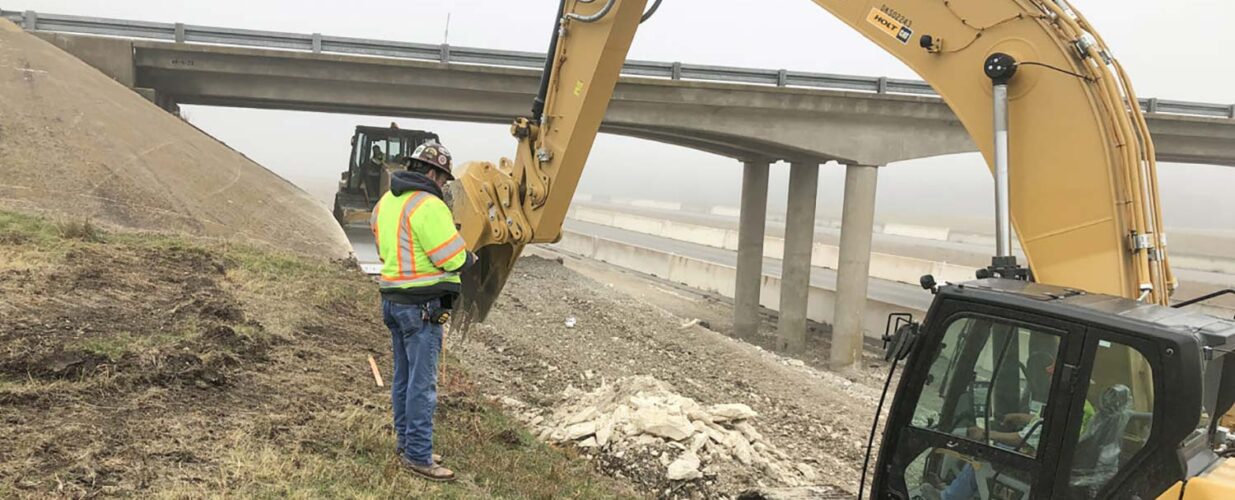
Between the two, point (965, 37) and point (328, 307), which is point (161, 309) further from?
point (965, 37)

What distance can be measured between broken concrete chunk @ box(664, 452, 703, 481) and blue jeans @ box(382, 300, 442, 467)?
1.91 metres

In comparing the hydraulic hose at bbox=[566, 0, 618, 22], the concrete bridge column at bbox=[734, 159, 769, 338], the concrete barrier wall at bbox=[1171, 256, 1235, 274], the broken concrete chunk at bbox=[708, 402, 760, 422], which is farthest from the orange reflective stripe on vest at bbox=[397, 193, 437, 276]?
the concrete barrier wall at bbox=[1171, 256, 1235, 274]

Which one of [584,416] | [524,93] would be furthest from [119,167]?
[584,416]

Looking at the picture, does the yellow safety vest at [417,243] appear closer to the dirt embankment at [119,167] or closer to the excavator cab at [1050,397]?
the excavator cab at [1050,397]

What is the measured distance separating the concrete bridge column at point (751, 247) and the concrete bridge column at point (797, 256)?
5.18 ft

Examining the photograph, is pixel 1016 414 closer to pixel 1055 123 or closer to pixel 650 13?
pixel 1055 123

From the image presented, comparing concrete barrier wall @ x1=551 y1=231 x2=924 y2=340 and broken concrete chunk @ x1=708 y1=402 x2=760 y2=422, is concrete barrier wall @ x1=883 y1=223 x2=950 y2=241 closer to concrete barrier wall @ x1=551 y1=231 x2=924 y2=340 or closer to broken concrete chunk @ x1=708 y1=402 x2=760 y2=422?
concrete barrier wall @ x1=551 y1=231 x2=924 y2=340

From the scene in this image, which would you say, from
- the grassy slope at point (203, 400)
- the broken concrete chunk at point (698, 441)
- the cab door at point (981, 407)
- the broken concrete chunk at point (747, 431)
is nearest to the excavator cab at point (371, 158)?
the grassy slope at point (203, 400)

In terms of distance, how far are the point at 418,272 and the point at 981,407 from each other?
2842 millimetres

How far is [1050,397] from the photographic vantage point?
9.99ft

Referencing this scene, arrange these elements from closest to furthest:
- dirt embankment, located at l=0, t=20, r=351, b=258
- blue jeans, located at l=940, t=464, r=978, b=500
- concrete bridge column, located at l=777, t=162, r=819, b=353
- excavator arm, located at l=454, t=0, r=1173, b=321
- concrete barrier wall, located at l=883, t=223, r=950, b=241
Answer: blue jeans, located at l=940, t=464, r=978, b=500 → excavator arm, located at l=454, t=0, r=1173, b=321 → dirt embankment, located at l=0, t=20, r=351, b=258 → concrete bridge column, located at l=777, t=162, r=819, b=353 → concrete barrier wall, located at l=883, t=223, r=950, b=241

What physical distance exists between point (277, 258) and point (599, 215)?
54.0m

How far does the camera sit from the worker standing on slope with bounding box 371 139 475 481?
4.36 meters

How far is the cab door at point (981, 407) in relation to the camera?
305 cm
